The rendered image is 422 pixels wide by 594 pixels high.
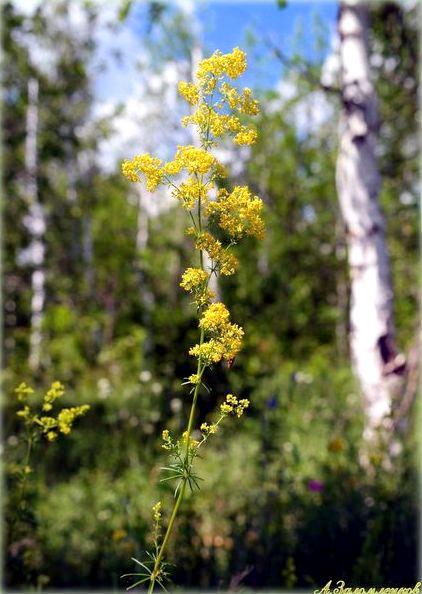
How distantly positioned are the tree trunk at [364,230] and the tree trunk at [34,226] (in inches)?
261

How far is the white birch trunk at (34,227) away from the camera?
11.0 m

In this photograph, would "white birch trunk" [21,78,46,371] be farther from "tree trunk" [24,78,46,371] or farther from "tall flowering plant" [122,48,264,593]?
"tall flowering plant" [122,48,264,593]

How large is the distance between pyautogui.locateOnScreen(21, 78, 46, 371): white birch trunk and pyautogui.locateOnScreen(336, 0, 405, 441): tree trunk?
667 cm

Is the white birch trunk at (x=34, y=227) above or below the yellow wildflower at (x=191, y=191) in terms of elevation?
above

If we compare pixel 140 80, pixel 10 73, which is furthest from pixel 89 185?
pixel 10 73

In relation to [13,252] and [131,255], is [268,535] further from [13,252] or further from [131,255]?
[131,255]

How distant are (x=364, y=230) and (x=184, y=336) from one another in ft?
13.0

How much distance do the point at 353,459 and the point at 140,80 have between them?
484 inches

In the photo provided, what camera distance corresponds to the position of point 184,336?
325 inches

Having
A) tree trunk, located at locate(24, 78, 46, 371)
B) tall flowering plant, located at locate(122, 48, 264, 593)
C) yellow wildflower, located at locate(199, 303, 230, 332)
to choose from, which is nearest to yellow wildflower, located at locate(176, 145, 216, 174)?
tall flowering plant, located at locate(122, 48, 264, 593)


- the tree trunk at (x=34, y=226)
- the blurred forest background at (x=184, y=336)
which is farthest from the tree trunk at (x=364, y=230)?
the tree trunk at (x=34, y=226)

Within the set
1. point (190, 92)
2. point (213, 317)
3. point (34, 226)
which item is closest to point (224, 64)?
point (190, 92)

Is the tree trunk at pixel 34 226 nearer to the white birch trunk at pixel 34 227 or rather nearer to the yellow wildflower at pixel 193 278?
the white birch trunk at pixel 34 227

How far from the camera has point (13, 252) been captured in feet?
36.3
